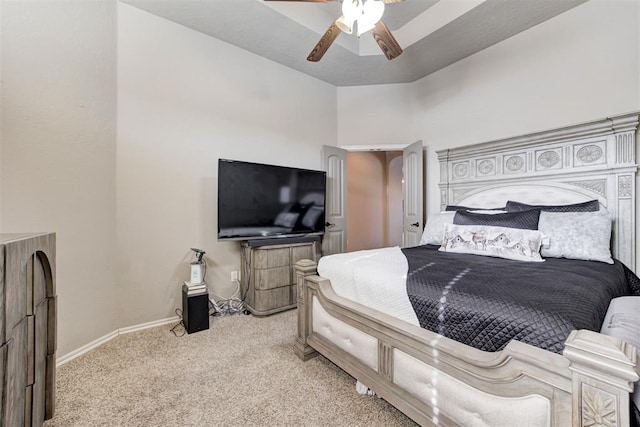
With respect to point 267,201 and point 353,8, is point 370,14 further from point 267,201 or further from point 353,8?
point 267,201

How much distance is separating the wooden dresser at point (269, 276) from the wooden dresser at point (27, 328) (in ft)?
5.23

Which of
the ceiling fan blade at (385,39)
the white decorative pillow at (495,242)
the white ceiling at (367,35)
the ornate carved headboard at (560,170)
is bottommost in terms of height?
the white decorative pillow at (495,242)

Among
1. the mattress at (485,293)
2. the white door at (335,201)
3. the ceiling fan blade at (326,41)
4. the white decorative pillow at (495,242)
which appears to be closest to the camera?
the mattress at (485,293)

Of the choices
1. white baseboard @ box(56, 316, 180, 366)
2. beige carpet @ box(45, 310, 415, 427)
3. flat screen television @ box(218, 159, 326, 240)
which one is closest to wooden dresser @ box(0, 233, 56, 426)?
beige carpet @ box(45, 310, 415, 427)

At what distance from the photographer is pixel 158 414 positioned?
1431 millimetres

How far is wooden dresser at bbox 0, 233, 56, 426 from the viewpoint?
0.84 meters

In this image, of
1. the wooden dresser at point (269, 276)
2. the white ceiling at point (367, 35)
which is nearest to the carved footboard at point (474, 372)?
the wooden dresser at point (269, 276)

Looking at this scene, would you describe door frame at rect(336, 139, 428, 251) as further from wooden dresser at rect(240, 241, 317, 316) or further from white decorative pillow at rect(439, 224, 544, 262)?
wooden dresser at rect(240, 241, 317, 316)

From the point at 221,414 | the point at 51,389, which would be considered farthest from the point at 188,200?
the point at 221,414

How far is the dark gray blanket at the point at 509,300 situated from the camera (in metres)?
0.93

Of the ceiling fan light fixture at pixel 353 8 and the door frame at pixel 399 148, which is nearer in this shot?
the ceiling fan light fixture at pixel 353 8

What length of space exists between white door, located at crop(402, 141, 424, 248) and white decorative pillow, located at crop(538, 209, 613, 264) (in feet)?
4.85

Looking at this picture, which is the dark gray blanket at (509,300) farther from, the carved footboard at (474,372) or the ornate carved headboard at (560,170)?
the ornate carved headboard at (560,170)

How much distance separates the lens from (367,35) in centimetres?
323
